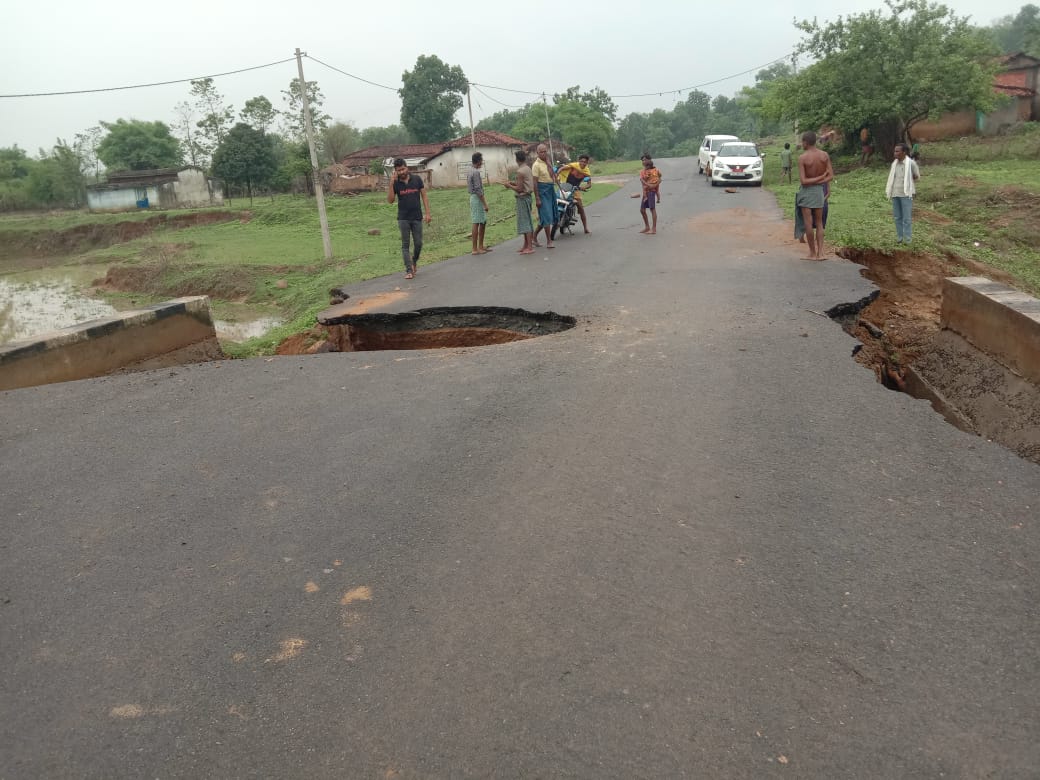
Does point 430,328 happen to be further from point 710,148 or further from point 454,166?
point 454,166

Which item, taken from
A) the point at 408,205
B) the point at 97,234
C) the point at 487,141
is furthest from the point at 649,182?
the point at 97,234

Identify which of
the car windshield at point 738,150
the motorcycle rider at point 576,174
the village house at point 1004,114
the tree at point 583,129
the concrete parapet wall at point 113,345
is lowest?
the concrete parapet wall at point 113,345

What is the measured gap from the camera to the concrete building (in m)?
51.3

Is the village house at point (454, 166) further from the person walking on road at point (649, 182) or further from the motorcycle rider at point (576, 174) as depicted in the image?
the person walking on road at point (649, 182)

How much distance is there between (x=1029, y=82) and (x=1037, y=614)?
43.8m

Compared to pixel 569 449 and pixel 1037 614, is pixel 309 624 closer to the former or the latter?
pixel 569 449

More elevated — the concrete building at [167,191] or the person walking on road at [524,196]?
the concrete building at [167,191]

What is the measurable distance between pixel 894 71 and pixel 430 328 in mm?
22747

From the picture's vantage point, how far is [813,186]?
1012 centimetres

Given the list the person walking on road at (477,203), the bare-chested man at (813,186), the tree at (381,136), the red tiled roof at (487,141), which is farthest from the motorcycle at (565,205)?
the tree at (381,136)

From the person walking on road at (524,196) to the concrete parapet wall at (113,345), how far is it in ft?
18.0

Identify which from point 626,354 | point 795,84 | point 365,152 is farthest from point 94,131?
point 626,354

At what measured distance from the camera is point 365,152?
56062mm

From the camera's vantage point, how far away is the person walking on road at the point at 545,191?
12.6 metres
